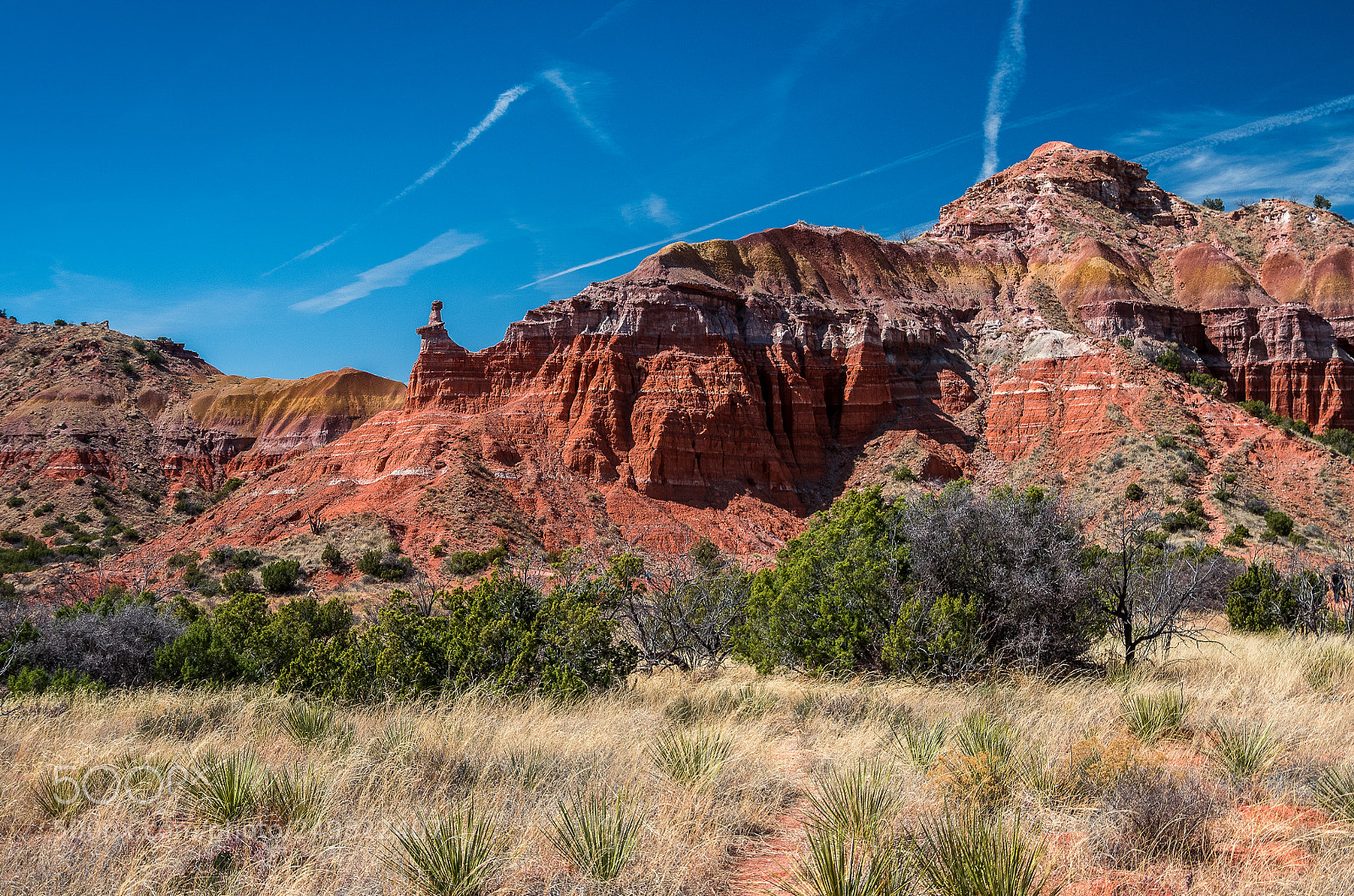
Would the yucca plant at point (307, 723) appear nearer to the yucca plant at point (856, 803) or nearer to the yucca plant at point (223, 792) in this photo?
the yucca plant at point (223, 792)

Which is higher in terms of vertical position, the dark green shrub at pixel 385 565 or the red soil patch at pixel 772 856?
the red soil patch at pixel 772 856

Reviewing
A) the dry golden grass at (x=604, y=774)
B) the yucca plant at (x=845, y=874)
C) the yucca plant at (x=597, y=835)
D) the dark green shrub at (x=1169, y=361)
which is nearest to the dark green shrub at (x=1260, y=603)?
the dry golden grass at (x=604, y=774)

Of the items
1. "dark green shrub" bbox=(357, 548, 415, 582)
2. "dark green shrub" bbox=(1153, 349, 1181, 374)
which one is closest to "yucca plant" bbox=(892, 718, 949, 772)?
"dark green shrub" bbox=(357, 548, 415, 582)

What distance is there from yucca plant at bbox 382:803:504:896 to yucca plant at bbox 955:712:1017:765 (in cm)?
345

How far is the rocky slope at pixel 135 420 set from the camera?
63000 millimetres

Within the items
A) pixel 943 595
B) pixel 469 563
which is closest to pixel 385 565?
pixel 469 563

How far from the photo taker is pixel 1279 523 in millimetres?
37406

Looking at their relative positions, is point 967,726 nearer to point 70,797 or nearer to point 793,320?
point 70,797

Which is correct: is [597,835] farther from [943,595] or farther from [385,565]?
[385,565]

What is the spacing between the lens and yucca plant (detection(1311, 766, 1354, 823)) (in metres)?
4.82

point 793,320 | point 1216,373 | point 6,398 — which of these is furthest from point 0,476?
point 1216,373

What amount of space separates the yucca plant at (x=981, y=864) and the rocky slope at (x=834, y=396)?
39.6 metres

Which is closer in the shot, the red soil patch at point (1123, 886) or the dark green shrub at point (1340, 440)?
the red soil patch at point (1123, 886)

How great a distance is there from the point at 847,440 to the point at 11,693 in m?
52.9
